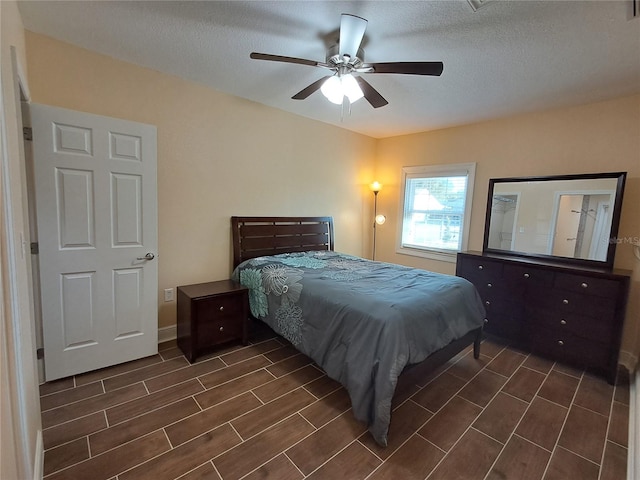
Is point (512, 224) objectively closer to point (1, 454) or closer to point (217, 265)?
point (217, 265)

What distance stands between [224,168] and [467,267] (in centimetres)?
290

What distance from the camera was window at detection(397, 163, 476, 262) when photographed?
3930mm

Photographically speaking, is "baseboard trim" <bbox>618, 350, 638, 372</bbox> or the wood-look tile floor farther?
"baseboard trim" <bbox>618, 350, 638, 372</bbox>

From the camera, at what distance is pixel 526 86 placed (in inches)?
104

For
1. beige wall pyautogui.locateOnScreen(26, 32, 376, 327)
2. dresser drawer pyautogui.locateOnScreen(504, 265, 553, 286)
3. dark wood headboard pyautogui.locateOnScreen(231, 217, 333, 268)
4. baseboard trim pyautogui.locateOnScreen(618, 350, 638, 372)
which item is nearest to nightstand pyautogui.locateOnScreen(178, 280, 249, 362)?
beige wall pyautogui.locateOnScreen(26, 32, 376, 327)

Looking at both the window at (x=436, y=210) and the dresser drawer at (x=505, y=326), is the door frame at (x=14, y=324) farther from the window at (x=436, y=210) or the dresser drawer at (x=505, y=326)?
the window at (x=436, y=210)

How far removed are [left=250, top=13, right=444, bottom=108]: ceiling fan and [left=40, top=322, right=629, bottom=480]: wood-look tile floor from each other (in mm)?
2012

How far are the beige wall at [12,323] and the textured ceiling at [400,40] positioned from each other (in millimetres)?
637

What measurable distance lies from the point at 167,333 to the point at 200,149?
6.14 feet

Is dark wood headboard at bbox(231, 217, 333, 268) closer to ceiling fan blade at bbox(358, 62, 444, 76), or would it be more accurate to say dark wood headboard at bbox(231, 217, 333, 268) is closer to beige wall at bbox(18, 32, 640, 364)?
beige wall at bbox(18, 32, 640, 364)

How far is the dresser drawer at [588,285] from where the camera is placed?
8.03ft

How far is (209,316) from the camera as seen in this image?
2660mm

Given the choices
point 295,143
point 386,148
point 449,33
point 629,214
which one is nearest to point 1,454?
point 449,33

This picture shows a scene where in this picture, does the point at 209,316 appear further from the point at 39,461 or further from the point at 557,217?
the point at 557,217
